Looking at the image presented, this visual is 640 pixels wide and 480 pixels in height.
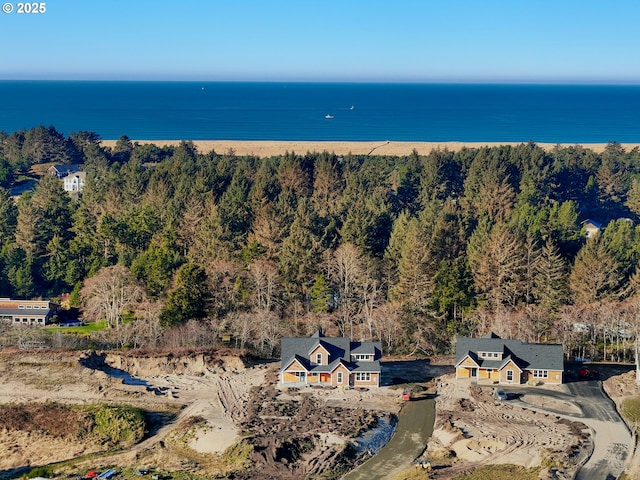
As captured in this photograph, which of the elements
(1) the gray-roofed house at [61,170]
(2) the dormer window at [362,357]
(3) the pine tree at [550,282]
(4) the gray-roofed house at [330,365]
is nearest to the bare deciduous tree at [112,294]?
(4) the gray-roofed house at [330,365]

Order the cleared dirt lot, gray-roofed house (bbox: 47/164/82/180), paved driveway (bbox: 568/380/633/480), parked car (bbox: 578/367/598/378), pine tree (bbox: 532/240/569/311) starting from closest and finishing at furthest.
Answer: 1. paved driveway (bbox: 568/380/633/480)
2. the cleared dirt lot
3. parked car (bbox: 578/367/598/378)
4. pine tree (bbox: 532/240/569/311)
5. gray-roofed house (bbox: 47/164/82/180)

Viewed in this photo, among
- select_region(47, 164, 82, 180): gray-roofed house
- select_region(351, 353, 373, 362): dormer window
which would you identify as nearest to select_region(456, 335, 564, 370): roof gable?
select_region(351, 353, 373, 362): dormer window

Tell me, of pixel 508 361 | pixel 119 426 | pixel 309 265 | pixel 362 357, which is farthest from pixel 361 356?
pixel 119 426

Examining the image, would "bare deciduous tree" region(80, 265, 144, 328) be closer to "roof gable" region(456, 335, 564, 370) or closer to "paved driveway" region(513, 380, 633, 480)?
"roof gable" region(456, 335, 564, 370)

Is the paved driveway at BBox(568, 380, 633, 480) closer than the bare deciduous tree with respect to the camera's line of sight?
Yes

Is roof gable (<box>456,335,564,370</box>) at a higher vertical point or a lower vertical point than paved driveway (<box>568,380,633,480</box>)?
higher

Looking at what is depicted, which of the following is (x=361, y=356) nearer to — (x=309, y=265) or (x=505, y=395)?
(x=505, y=395)
